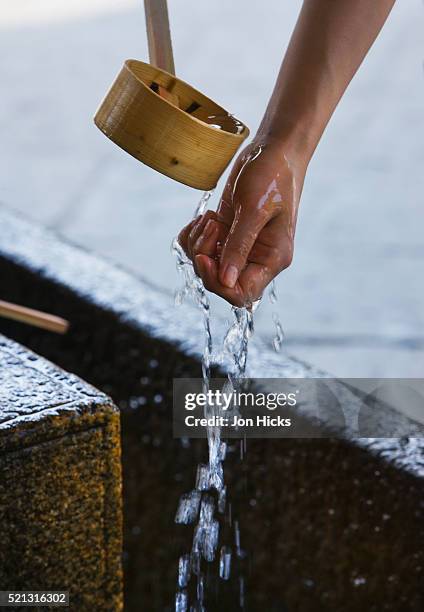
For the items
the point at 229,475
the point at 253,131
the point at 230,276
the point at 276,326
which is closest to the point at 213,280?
the point at 230,276

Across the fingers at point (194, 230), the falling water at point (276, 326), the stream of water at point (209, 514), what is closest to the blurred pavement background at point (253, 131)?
the stream of water at point (209, 514)

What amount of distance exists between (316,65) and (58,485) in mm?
695

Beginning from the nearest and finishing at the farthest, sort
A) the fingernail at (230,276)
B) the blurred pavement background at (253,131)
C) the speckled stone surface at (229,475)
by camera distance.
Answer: the fingernail at (230,276) → the speckled stone surface at (229,475) → the blurred pavement background at (253,131)

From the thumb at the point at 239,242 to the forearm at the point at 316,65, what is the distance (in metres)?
0.11

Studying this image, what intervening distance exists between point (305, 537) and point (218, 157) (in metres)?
0.86

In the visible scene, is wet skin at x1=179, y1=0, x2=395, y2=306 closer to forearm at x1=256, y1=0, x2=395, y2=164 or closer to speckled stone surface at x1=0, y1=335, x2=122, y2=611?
forearm at x1=256, y1=0, x2=395, y2=164

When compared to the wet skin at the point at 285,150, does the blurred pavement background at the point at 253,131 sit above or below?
above

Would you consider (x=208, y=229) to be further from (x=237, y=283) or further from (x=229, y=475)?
(x=229, y=475)

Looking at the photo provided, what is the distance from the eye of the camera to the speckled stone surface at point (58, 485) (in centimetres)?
129

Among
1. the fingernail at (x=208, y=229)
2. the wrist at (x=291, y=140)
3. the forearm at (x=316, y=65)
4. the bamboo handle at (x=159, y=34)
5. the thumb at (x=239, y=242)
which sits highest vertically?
the bamboo handle at (x=159, y=34)

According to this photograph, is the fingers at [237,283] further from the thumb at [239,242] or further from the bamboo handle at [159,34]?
the bamboo handle at [159,34]

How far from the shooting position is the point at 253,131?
5180mm

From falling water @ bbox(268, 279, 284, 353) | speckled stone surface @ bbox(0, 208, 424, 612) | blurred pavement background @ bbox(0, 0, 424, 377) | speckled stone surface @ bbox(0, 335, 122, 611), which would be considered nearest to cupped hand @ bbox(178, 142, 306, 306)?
falling water @ bbox(268, 279, 284, 353)

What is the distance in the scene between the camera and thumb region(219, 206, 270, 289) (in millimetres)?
1064
